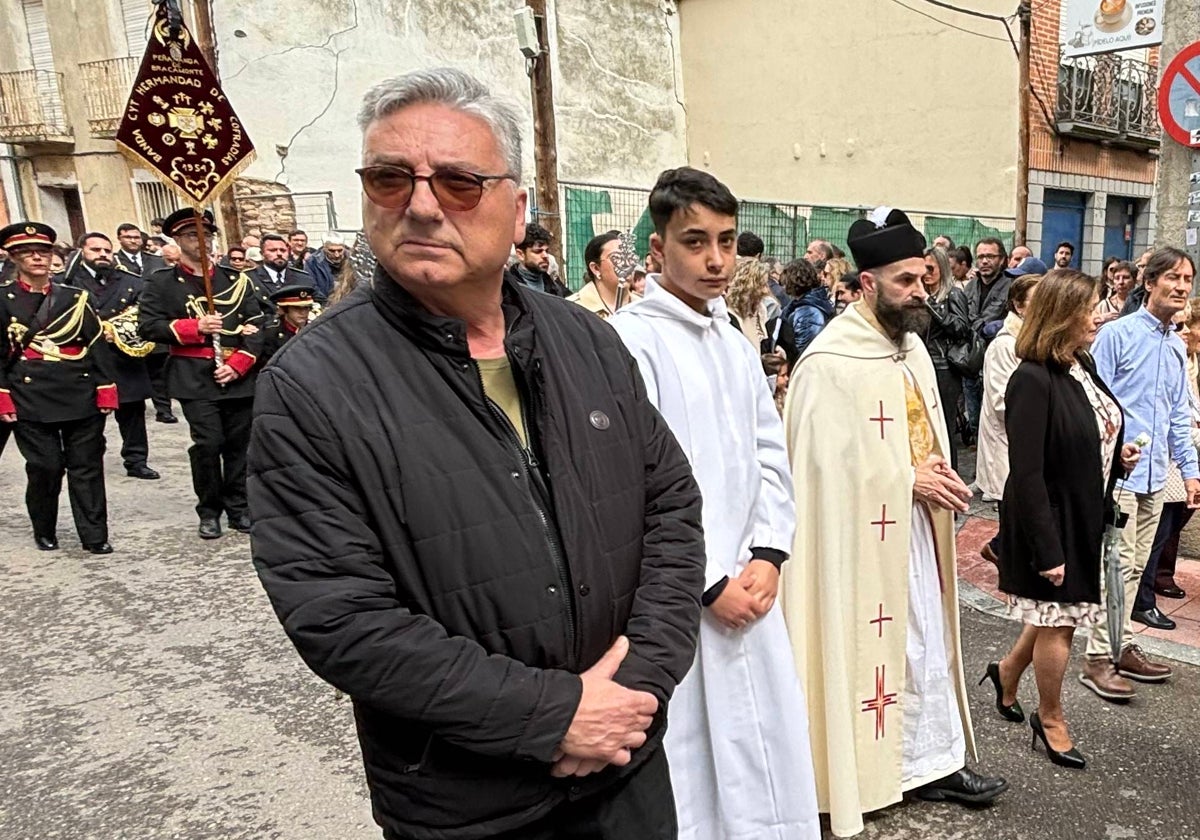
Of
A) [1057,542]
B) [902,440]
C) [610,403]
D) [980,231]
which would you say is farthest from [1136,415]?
[980,231]

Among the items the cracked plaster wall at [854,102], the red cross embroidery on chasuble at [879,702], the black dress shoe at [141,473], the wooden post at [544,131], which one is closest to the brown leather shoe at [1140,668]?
the red cross embroidery on chasuble at [879,702]

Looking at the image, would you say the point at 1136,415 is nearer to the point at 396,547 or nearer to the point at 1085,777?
the point at 1085,777

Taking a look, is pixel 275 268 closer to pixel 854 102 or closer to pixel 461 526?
pixel 461 526

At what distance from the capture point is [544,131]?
11.4 m

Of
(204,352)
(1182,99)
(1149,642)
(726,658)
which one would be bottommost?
(1149,642)

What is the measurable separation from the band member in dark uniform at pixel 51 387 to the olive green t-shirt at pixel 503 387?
5.47 meters

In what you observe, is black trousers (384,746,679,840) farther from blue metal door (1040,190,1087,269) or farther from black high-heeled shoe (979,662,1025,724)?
blue metal door (1040,190,1087,269)

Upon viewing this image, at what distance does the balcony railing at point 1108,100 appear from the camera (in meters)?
15.5

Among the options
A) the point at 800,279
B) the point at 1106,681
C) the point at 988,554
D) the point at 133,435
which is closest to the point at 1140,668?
the point at 1106,681

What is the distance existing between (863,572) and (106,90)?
61.5ft

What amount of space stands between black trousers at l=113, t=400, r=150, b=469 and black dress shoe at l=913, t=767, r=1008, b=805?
764 centimetres

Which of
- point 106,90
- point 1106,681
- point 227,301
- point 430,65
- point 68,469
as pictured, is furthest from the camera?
point 430,65

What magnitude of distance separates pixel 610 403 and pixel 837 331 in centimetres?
151

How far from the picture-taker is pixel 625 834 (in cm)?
169
